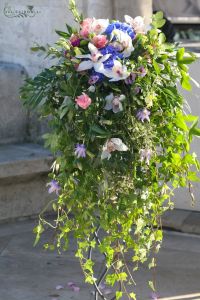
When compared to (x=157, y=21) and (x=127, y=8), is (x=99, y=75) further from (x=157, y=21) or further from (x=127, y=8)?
(x=127, y=8)

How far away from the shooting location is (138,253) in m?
3.82

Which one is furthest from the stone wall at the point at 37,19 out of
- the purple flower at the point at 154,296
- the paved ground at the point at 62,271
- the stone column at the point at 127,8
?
the purple flower at the point at 154,296

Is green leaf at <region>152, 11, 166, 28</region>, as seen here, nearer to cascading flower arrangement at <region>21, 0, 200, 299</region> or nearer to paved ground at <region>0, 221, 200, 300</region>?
cascading flower arrangement at <region>21, 0, 200, 299</region>

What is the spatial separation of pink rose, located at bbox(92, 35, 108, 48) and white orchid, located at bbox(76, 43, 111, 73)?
0.10ft

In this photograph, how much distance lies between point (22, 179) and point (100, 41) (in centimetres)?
292

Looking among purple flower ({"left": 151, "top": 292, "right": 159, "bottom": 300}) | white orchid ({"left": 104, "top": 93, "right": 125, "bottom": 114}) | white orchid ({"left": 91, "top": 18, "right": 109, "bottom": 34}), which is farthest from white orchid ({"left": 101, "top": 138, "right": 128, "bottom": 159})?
purple flower ({"left": 151, "top": 292, "right": 159, "bottom": 300})

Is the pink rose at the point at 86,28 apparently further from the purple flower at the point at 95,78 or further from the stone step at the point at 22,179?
the stone step at the point at 22,179

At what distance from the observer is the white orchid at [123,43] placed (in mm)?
3555

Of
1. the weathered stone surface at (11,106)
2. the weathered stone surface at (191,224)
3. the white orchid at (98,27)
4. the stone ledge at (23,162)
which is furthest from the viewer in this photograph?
the weathered stone surface at (11,106)

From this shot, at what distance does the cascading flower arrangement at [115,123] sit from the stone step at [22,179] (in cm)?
231

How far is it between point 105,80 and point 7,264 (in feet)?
7.55

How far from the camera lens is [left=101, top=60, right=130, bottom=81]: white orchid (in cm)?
348

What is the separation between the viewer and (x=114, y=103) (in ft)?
11.5

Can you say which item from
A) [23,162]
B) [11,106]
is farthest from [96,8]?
[23,162]
